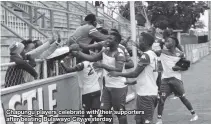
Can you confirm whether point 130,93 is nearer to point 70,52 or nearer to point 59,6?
point 70,52

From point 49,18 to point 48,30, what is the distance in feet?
2.53

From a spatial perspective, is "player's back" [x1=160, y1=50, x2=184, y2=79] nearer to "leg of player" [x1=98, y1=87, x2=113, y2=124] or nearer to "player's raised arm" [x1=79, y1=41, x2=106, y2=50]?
"player's raised arm" [x1=79, y1=41, x2=106, y2=50]

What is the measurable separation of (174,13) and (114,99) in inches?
1543

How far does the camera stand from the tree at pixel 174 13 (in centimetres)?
4269

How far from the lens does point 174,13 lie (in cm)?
4338

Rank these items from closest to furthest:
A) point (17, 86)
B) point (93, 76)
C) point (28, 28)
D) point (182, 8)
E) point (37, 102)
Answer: point (17, 86) < point (37, 102) < point (93, 76) < point (28, 28) < point (182, 8)

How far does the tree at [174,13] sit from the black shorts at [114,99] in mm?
37251

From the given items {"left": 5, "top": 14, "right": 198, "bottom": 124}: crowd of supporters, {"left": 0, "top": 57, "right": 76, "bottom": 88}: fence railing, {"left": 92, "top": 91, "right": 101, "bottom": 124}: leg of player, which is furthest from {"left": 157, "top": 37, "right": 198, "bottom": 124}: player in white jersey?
{"left": 0, "top": 57, "right": 76, "bottom": 88}: fence railing

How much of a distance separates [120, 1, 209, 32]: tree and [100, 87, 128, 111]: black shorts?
37251 millimetres

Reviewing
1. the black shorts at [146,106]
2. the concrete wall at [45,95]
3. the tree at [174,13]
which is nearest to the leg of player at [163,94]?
the concrete wall at [45,95]

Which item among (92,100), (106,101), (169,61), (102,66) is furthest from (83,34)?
(169,61)

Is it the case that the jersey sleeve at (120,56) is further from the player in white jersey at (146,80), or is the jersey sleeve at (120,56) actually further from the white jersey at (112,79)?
the player in white jersey at (146,80)

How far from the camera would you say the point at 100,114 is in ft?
19.4

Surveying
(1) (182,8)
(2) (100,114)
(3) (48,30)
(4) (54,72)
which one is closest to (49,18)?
(3) (48,30)
